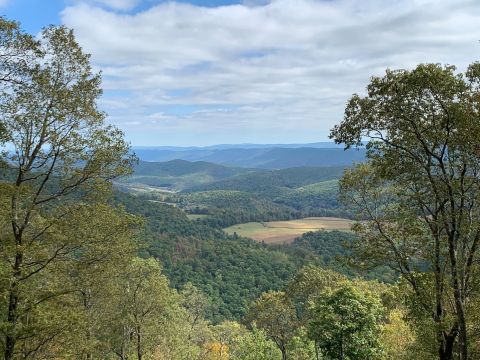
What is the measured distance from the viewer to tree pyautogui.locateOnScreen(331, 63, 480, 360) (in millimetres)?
11539

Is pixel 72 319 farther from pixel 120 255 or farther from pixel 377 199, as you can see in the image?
pixel 377 199

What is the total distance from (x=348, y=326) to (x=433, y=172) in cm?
1325

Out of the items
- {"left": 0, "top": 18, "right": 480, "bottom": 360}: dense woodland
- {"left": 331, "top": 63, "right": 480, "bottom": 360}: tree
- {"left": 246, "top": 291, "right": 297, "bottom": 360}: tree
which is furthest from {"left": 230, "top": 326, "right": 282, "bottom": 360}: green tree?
{"left": 331, "top": 63, "right": 480, "bottom": 360}: tree

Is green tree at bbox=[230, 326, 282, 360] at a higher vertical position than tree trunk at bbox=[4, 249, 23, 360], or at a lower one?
lower

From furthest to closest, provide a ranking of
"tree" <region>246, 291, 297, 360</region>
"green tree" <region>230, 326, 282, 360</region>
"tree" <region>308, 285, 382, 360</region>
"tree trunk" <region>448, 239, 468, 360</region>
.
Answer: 1. "tree" <region>246, 291, 297, 360</region>
2. "green tree" <region>230, 326, 282, 360</region>
3. "tree" <region>308, 285, 382, 360</region>
4. "tree trunk" <region>448, 239, 468, 360</region>

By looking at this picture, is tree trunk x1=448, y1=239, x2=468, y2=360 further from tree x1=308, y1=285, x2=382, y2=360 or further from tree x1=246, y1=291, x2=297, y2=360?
tree x1=246, y1=291, x2=297, y2=360

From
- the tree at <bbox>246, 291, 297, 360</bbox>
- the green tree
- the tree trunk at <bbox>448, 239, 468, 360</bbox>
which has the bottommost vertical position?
the green tree

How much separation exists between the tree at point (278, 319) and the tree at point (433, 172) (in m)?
19.9

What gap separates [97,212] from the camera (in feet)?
44.5

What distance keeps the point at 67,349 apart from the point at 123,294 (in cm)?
1192

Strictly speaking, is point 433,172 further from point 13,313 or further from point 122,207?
point 13,313

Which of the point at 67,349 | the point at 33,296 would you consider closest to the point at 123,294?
the point at 67,349

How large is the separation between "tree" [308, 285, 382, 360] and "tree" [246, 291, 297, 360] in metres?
8.64

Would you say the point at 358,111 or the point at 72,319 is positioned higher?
the point at 358,111
